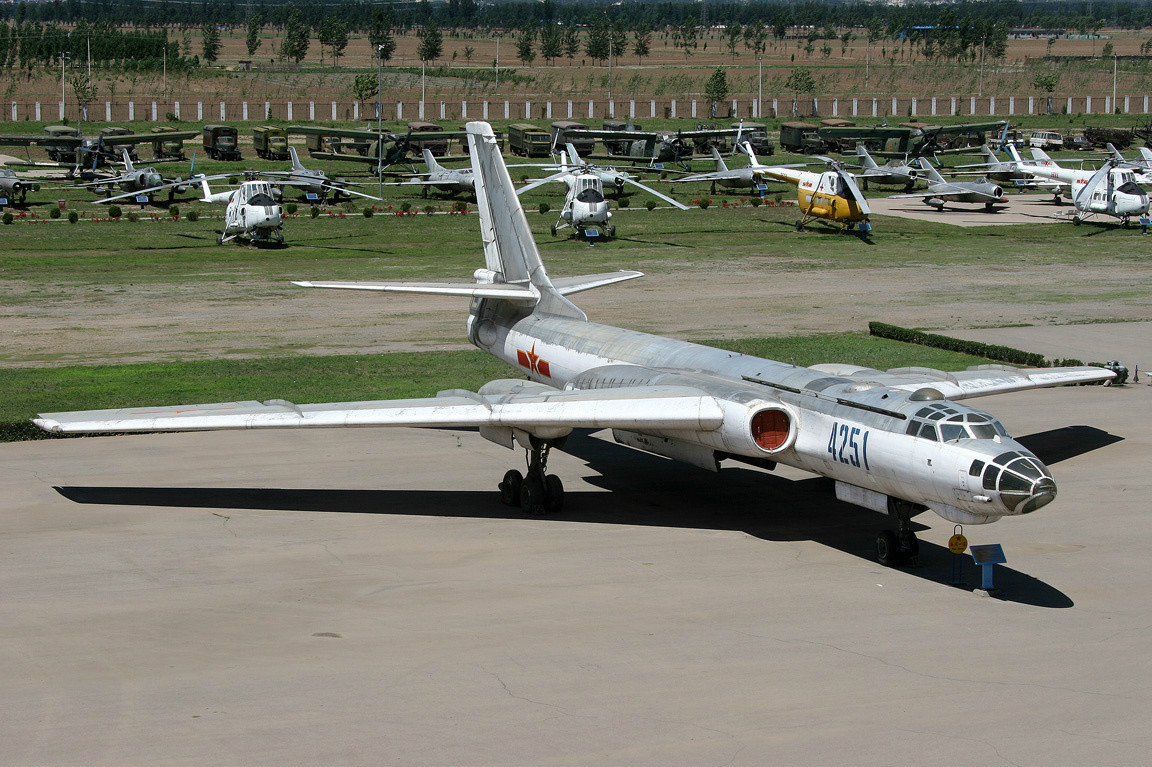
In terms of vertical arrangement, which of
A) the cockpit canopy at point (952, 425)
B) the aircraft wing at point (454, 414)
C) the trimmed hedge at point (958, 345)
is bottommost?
the trimmed hedge at point (958, 345)

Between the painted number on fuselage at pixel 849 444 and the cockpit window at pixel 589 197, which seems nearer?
the painted number on fuselage at pixel 849 444

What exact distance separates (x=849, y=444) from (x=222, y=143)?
85378 mm

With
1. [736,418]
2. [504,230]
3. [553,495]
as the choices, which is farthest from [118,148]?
[736,418]

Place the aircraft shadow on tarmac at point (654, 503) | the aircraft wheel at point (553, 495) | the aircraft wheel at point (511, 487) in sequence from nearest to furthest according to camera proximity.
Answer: the aircraft shadow on tarmac at point (654, 503), the aircraft wheel at point (553, 495), the aircraft wheel at point (511, 487)

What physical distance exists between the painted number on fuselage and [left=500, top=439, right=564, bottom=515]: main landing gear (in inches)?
200

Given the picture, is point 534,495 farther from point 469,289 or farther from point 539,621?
point 469,289

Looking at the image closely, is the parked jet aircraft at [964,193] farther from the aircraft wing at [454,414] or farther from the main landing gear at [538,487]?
the aircraft wing at [454,414]

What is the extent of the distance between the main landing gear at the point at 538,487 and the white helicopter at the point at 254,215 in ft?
119

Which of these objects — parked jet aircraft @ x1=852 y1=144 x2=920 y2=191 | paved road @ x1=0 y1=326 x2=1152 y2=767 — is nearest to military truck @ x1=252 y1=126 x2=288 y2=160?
parked jet aircraft @ x1=852 y1=144 x2=920 y2=191

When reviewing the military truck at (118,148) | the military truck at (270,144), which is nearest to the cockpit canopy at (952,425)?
the military truck at (118,148)

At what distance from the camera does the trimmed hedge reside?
32719 mm

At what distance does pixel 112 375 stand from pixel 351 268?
19155mm

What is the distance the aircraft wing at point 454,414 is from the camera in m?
19.8

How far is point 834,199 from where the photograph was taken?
197 ft
